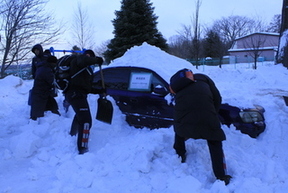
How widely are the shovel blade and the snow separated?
324 millimetres

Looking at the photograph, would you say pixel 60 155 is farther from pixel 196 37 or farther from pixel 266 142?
pixel 196 37

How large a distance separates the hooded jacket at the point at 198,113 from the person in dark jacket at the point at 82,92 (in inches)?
57.2

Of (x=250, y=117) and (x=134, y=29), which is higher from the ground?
(x=134, y=29)

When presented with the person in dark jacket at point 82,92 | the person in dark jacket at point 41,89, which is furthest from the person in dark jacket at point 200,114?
the person in dark jacket at point 41,89

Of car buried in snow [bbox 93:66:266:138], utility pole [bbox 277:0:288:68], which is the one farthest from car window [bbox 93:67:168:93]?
utility pole [bbox 277:0:288:68]

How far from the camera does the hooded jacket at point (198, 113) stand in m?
2.95

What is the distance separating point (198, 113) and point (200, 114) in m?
0.03

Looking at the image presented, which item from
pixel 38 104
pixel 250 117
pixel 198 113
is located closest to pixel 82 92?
pixel 38 104

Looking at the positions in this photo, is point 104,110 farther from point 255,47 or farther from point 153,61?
point 255,47

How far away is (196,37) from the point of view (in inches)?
658

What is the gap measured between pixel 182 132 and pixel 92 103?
276cm

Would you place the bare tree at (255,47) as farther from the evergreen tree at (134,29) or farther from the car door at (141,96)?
the car door at (141,96)

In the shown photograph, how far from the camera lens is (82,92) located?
13.1 ft

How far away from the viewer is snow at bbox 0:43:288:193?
3.01 meters
